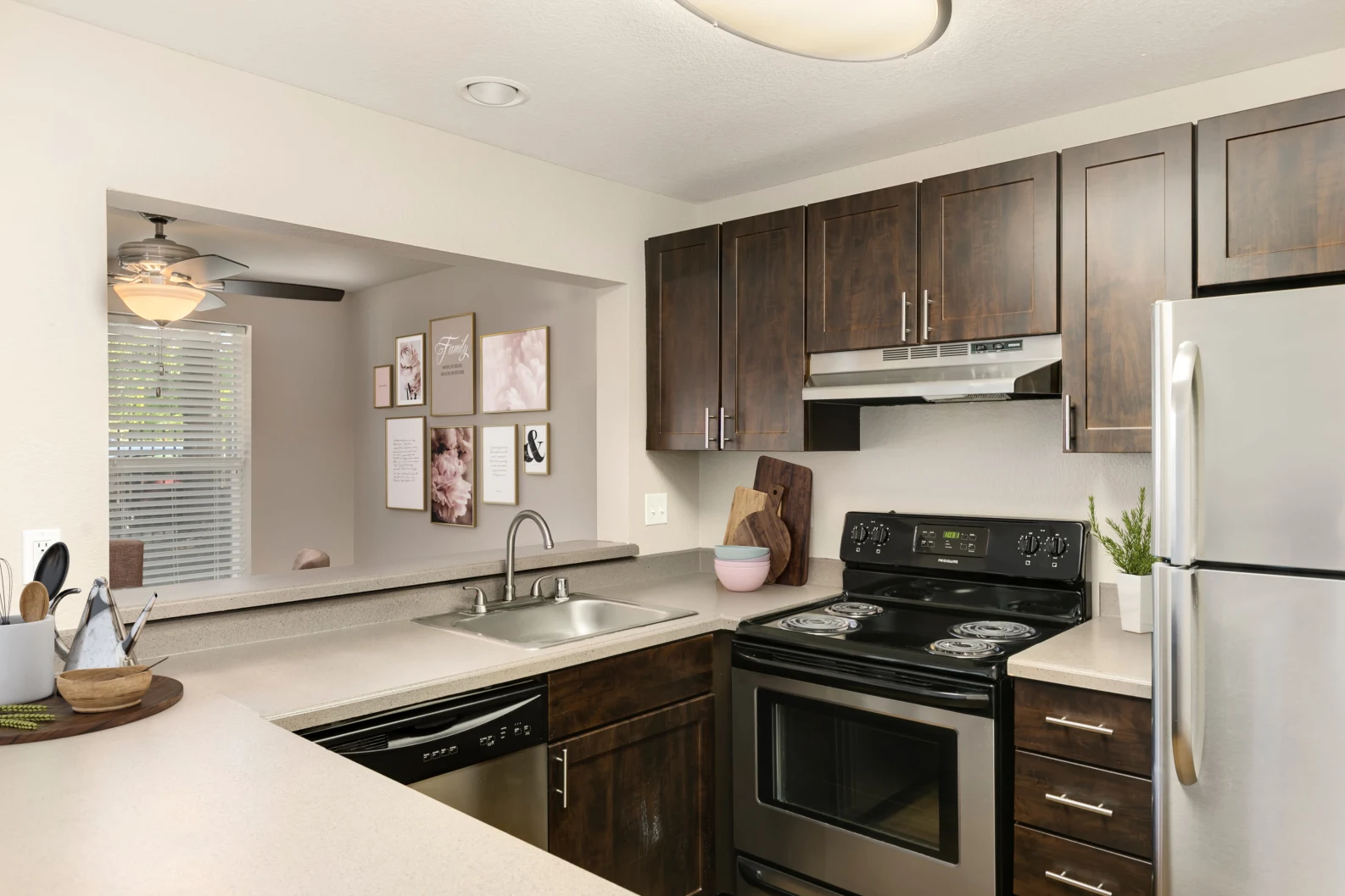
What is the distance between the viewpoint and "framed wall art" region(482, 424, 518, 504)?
14.1 ft

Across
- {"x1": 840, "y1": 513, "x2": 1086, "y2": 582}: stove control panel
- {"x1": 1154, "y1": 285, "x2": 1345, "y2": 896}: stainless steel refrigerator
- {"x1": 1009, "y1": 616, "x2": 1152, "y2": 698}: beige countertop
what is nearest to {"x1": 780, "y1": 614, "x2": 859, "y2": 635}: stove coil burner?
{"x1": 840, "y1": 513, "x2": 1086, "y2": 582}: stove control panel

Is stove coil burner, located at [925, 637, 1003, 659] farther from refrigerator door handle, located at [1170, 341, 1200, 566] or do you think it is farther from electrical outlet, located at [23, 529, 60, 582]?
electrical outlet, located at [23, 529, 60, 582]

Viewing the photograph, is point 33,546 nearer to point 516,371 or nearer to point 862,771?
point 862,771

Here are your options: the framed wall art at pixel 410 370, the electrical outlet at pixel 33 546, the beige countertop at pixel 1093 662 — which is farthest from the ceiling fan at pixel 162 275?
the beige countertop at pixel 1093 662

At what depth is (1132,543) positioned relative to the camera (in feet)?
7.61

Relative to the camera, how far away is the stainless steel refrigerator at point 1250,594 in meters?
1.53

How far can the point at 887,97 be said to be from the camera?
238 centimetres

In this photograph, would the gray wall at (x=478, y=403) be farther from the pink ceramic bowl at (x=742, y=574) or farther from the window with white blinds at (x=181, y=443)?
the pink ceramic bowl at (x=742, y=574)

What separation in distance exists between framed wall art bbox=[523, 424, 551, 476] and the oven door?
1.83 metres

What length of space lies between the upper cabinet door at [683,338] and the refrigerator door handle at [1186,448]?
155cm

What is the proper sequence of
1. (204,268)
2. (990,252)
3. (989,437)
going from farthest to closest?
(204,268)
(989,437)
(990,252)

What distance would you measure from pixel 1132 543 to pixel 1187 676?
0.73 meters

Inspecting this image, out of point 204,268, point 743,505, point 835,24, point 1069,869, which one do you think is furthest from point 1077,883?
point 204,268

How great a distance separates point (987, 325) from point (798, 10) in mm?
1086
